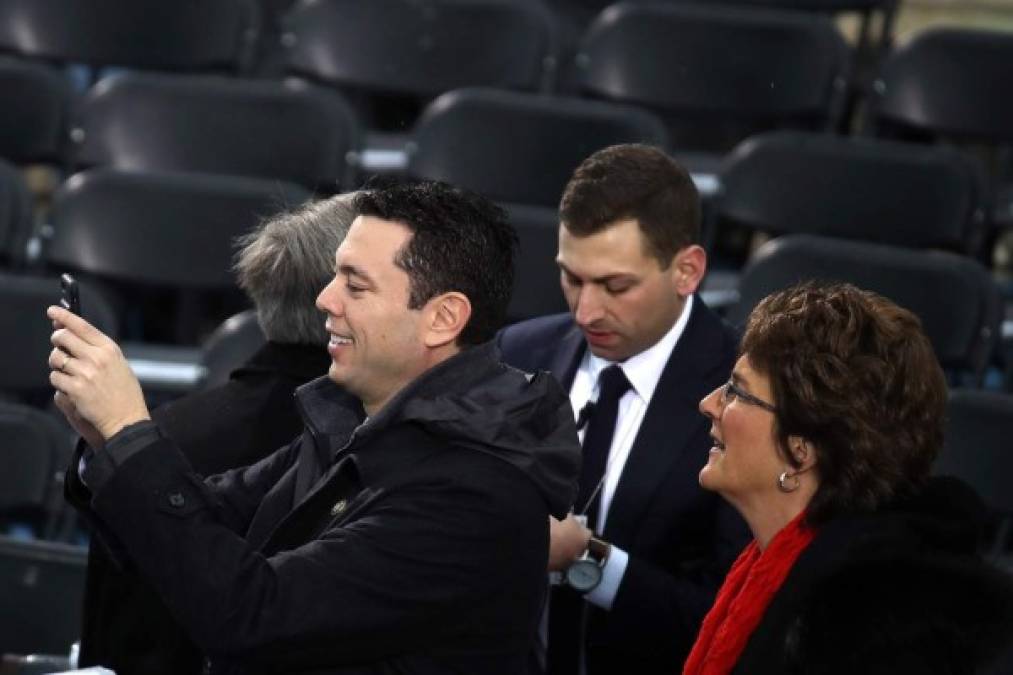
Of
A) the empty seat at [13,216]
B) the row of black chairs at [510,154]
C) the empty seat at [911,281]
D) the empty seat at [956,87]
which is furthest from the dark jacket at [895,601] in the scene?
the empty seat at [956,87]

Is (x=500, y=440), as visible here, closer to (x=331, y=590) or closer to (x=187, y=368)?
(x=331, y=590)

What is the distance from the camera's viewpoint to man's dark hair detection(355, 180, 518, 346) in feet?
7.86

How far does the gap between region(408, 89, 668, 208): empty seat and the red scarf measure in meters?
2.89

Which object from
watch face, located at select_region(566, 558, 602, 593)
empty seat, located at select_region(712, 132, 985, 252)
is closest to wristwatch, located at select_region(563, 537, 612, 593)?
watch face, located at select_region(566, 558, 602, 593)

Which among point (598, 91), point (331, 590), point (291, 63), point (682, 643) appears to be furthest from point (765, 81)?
point (331, 590)

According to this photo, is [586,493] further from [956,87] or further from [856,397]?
[956,87]

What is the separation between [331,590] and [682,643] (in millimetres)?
1063

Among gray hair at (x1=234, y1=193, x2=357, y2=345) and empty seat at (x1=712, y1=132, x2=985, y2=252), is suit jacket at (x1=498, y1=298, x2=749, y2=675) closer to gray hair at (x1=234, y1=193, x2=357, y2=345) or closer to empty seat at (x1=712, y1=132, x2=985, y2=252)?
gray hair at (x1=234, y1=193, x2=357, y2=345)

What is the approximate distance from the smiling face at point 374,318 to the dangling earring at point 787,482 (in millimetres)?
459

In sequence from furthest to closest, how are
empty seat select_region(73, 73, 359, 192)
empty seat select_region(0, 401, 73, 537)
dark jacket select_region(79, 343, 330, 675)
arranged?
empty seat select_region(73, 73, 359, 192), empty seat select_region(0, 401, 73, 537), dark jacket select_region(79, 343, 330, 675)

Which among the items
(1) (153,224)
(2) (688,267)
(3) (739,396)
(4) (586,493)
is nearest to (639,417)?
(4) (586,493)

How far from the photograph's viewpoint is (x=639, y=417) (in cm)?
326

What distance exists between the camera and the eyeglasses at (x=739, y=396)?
8.00 feet

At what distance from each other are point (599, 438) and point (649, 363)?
0.51 ft
